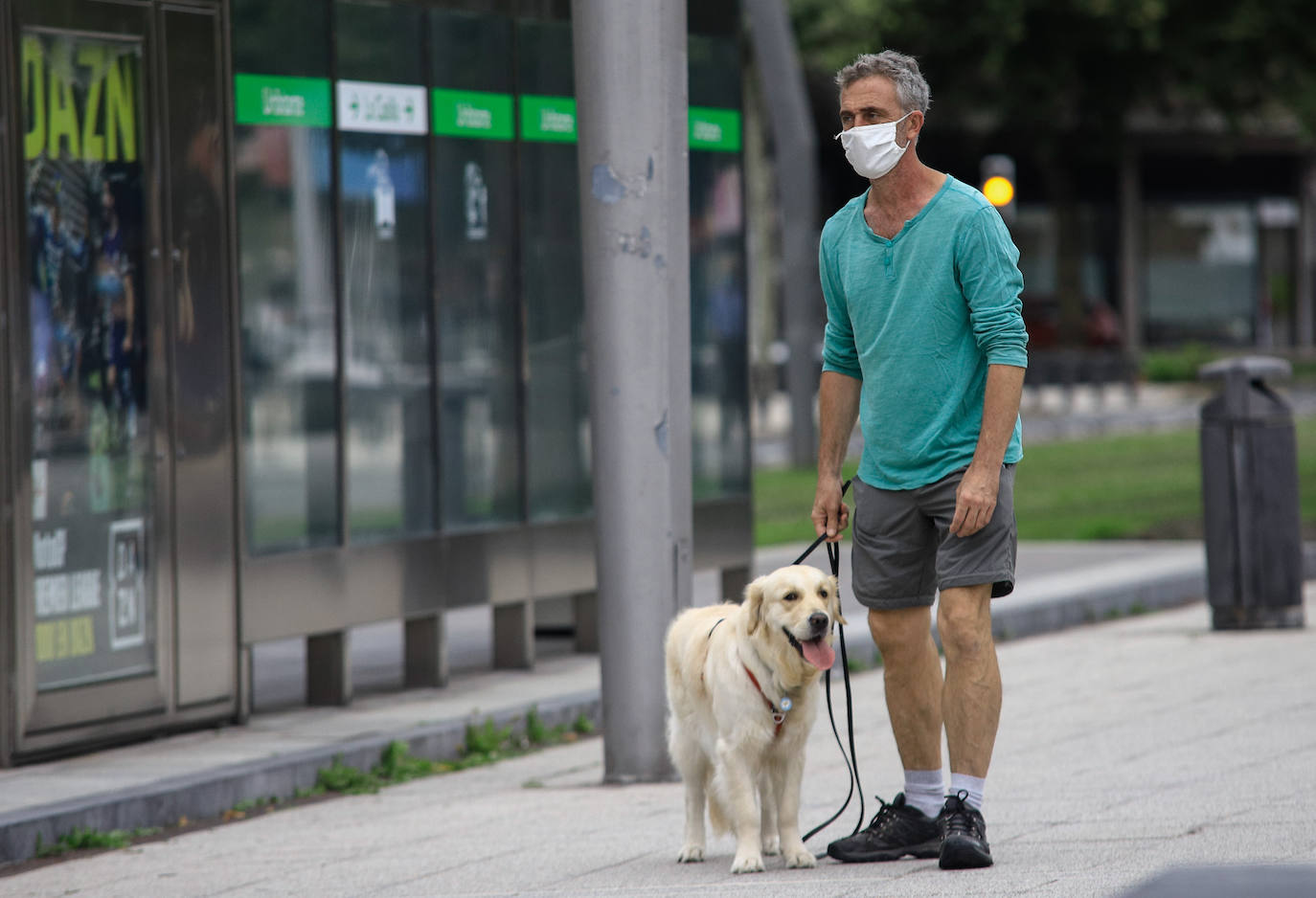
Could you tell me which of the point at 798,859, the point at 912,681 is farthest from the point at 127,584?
the point at 912,681

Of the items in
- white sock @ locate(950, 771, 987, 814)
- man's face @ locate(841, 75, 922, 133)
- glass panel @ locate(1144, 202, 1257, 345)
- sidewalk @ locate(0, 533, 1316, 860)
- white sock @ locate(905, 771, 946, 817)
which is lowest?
sidewalk @ locate(0, 533, 1316, 860)

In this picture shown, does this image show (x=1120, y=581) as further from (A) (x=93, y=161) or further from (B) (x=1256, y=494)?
(A) (x=93, y=161)

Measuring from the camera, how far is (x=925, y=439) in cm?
516

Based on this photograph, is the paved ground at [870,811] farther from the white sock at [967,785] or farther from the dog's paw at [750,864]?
the white sock at [967,785]

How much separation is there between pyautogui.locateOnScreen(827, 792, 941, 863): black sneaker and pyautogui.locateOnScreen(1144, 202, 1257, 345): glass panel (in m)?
48.6

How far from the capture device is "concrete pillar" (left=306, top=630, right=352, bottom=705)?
28.8ft

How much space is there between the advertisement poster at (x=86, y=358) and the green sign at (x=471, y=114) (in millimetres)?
1686

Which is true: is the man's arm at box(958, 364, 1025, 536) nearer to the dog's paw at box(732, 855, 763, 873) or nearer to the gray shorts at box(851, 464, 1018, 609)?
the gray shorts at box(851, 464, 1018, 609)

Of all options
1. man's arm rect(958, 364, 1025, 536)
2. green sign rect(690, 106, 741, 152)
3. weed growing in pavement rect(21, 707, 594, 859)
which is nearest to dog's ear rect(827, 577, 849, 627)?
man's arm rect(958, 364, 1025, 536)

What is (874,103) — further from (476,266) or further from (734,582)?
(734,582)

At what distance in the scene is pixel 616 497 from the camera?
23.6 ft

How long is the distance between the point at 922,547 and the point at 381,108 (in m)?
4.53

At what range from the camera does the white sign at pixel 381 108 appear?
886 cm

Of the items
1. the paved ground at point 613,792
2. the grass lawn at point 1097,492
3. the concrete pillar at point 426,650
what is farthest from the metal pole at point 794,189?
the concrete pillar at point 426,650
